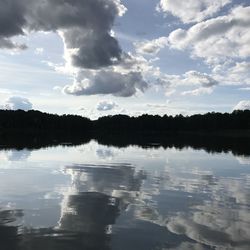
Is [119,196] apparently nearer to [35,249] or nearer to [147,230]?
[147,230]

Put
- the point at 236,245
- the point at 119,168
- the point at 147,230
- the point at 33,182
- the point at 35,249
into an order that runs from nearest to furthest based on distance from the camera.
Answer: the point at 35,249, the point at 236,245, the point at 147,230, the point at 33,182, the point at 119,168

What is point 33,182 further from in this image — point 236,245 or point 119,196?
point 236,245

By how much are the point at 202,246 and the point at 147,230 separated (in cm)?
256

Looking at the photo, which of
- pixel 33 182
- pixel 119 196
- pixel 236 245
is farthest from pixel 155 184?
pixel 236 245

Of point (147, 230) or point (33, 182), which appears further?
point (33, 182)

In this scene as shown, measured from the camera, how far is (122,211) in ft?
62.0

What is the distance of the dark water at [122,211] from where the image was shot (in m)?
14.1

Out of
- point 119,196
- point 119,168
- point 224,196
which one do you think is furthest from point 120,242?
point 119,168

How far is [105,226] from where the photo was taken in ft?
52.8

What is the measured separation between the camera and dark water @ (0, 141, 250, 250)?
46.1ft

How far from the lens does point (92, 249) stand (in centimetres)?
1313

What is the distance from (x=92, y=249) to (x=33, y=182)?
15616 mm

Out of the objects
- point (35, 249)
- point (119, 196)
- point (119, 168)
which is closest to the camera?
point (35, 249)

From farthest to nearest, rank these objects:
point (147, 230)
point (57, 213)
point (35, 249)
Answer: point (57, 213) < point (147, 230) < point (35, 249)
